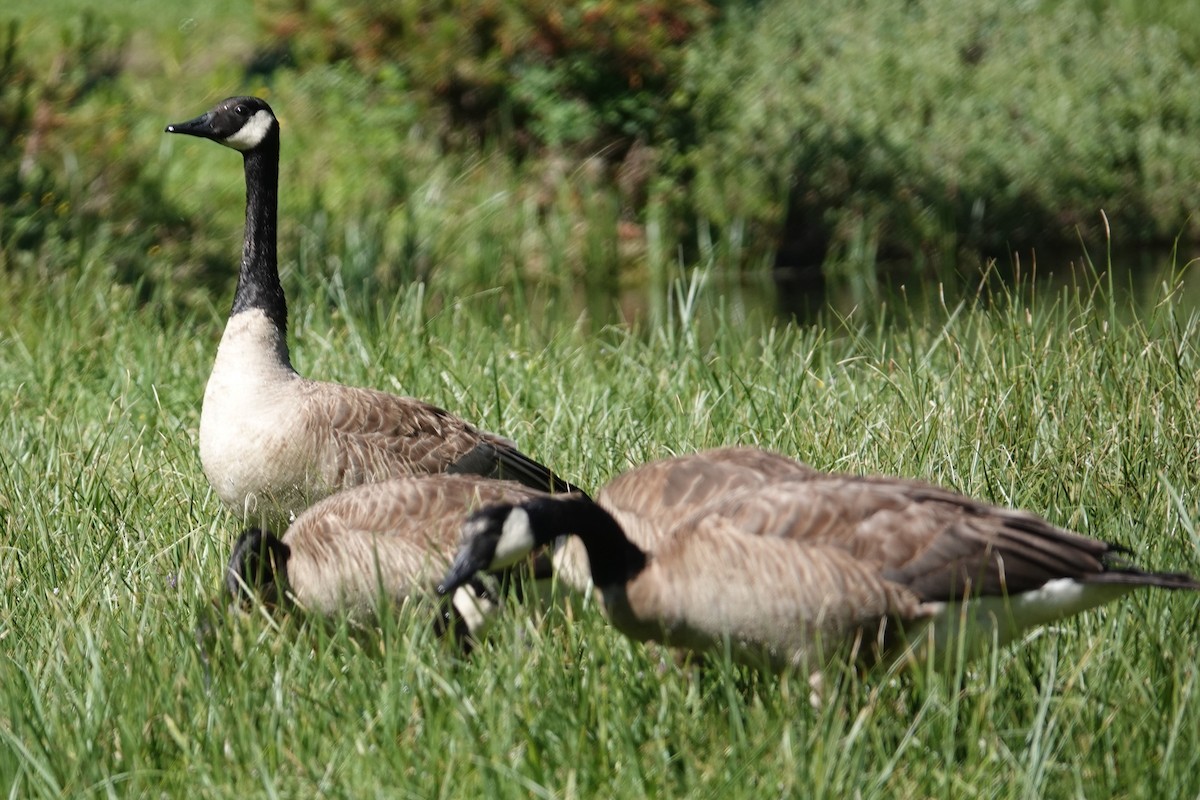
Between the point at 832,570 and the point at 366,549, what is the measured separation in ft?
4.78

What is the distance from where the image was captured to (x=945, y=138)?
14.7 m

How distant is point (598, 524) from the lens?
394cm

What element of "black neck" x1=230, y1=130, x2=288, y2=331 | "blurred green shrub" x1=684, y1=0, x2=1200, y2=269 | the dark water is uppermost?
"black neck" x1=230, y1=130, x2=288, y2=331

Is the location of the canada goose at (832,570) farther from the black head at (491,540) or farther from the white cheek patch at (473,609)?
the white cheek patch at (473,609)

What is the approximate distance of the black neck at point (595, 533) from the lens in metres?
3.86

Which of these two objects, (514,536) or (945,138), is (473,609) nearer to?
(514,536)

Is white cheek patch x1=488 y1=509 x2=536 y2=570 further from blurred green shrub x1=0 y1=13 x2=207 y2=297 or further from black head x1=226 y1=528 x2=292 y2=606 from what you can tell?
blurred green shrub x1=0 y1=13 x2=207 y2=297

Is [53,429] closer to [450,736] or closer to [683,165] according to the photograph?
[450,736]

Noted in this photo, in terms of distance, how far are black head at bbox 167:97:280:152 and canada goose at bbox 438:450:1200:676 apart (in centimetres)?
276

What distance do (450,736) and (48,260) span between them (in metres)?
6.60

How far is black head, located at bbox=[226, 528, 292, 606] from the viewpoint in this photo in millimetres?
4375

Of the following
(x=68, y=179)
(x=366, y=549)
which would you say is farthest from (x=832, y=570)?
(x=68, y=179)

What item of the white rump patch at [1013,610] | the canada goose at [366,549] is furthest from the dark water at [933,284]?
the white rump patch at [1013,610]

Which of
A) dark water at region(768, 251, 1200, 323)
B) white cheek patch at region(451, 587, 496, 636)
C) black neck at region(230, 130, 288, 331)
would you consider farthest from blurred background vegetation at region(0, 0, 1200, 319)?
white cheek patch at region(451, 587, 496, 636)
